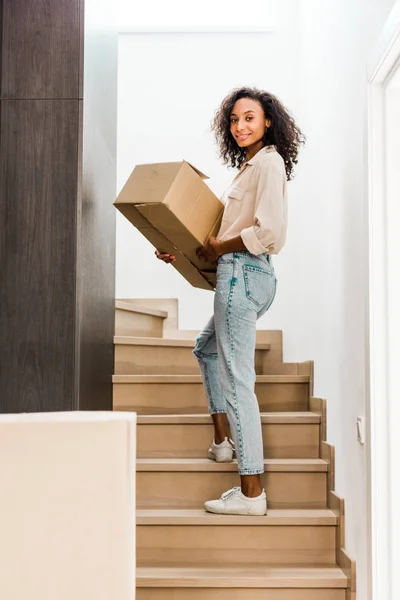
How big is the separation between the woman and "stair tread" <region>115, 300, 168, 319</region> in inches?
39.6

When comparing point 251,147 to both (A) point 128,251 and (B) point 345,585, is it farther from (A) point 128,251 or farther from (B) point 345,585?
(A) point 128,251

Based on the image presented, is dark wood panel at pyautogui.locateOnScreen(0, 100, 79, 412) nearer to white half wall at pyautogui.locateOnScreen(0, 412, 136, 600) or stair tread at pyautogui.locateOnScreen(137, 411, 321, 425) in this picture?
stair tread at pyautogui.locateOnScreen(137, 411, 321, 425)

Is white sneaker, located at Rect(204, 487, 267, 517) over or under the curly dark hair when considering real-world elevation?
under

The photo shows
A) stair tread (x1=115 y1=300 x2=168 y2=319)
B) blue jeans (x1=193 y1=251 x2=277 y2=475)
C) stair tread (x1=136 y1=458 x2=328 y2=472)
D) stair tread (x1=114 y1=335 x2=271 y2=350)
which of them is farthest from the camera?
stair tread (x1=115 y1=300 x2=168 y2=319)

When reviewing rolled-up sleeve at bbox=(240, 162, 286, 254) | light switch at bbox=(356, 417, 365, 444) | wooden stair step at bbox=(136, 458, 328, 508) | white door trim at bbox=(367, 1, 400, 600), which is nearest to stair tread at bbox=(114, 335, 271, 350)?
wooden stair step at bbox=(136, 458, 328, 508)

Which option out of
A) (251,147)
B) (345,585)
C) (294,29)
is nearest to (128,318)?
(251,147)

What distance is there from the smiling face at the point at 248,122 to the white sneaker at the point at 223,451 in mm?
1097

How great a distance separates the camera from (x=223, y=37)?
446 centimetres

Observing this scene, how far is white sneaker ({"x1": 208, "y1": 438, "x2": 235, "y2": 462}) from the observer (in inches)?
109

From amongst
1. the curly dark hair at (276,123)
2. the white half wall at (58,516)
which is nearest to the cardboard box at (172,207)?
the curly dark hair at (276,123)

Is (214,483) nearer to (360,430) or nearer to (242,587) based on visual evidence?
(242,587)

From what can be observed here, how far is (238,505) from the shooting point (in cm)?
253

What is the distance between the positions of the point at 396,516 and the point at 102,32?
2.06m

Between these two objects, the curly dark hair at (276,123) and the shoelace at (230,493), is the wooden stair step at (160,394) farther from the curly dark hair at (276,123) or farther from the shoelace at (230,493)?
the curly dark hair at (276,123)
